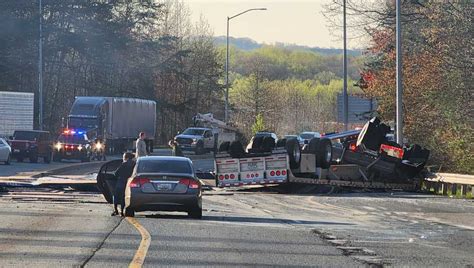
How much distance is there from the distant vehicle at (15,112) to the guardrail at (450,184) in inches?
1227

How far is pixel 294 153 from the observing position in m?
29.9

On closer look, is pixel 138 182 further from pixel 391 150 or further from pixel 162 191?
pixel 391 150

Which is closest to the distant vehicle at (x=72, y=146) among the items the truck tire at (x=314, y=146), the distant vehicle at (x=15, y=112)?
the distant vehicle at (x=15, y=112)

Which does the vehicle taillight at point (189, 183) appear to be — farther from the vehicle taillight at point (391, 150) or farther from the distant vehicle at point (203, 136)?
the distant vehicle at point (203, 136)

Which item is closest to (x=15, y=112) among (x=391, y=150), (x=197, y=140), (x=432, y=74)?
(x=197, y=140)

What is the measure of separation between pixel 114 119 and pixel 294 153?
30933 mm

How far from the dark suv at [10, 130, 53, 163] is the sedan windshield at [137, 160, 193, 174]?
2874 centimetres

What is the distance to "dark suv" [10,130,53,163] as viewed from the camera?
158 feet

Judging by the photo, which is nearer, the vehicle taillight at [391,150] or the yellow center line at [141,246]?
the yellow center line at [141,246]

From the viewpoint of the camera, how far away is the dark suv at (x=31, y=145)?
48125mm

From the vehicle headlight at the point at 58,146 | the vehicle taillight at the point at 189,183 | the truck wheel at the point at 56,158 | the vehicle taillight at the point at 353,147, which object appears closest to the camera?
the vehicle taillight at the point at 189,183

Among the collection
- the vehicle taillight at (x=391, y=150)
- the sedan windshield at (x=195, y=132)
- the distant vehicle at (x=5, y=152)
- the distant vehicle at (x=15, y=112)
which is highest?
the distant vehicle at (x=15, y=112)

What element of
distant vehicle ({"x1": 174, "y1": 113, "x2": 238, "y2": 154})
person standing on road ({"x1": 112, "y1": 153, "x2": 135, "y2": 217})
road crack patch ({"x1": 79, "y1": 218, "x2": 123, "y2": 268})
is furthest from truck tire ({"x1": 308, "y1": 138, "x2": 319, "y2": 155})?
distant vehicle ({"x1": 174, "y1": 113, "x2": 238, "y2": 154})

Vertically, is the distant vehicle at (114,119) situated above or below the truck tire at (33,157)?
above
